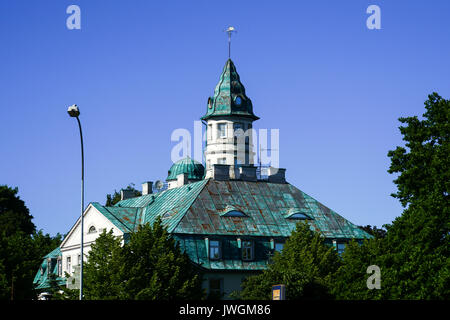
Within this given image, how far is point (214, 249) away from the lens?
73.3 m

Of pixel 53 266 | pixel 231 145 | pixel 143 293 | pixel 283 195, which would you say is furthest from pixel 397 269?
pixel 231 145

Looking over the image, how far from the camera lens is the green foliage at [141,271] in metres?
56.0

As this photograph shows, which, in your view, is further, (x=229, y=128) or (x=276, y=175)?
(x=229, y=128)

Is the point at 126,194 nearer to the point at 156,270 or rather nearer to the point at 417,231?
the point at 156,270

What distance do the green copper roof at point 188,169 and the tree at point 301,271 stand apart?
40.2 metres

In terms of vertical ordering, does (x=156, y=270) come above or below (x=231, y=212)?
below

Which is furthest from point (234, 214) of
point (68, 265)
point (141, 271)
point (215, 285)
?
point (141, 271)

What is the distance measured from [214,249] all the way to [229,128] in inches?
1242

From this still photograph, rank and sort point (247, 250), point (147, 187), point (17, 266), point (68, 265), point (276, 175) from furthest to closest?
point (147, 187), point (276, 175), point (68, 265), point (247, 250), point (17, 266)

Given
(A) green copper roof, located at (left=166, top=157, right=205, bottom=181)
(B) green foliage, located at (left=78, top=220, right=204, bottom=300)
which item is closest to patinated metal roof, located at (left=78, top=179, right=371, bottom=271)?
(B) green foliage, located at (left=78, top=220, right=204, bottom=300)

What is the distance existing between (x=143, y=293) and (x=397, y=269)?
15891 mm

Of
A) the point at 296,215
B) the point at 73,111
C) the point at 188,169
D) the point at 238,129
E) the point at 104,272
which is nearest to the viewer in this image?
the point at 73,111

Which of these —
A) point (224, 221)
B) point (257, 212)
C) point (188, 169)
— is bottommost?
point (224, 221)

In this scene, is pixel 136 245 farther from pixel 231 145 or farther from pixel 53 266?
pixel 231 145
